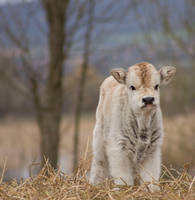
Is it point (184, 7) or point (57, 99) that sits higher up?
point (184, 7)

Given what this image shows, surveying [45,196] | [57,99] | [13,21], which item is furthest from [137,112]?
[13,21]

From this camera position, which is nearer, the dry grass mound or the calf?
the dry grass mound

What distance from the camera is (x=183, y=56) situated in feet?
38.1

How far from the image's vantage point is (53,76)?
11414mm

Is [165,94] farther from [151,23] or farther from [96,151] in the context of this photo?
[96,151]

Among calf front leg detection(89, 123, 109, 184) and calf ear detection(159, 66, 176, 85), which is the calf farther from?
calf front leg detection(89, 123, 109, 184)

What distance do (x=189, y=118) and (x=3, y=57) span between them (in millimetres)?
4603

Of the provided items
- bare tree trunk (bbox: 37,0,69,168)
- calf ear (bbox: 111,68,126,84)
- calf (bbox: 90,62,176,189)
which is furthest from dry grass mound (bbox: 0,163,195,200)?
bare tree trunk (bbox: 37,0,69,168)

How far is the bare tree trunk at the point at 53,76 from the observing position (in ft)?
37.2

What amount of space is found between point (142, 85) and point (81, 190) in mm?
1350

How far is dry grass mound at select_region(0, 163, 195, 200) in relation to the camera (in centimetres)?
425

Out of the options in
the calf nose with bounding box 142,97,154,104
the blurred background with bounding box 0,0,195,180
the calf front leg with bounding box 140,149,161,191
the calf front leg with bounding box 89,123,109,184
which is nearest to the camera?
the calf nose with bounding box 142,97,154,104

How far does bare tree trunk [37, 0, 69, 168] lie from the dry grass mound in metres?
6.47

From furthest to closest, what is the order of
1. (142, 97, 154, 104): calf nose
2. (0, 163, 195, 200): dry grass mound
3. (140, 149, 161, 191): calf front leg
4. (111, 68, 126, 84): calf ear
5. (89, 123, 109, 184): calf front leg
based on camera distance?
(89, 123, 109, 184): calf front leg, (111, 68, 126, 84): calf ear, (140, 149, 161, 191): calf front leg, (142, 97, 154, 104): calf nose, (0, 163, 195, 200): dry grass mound
